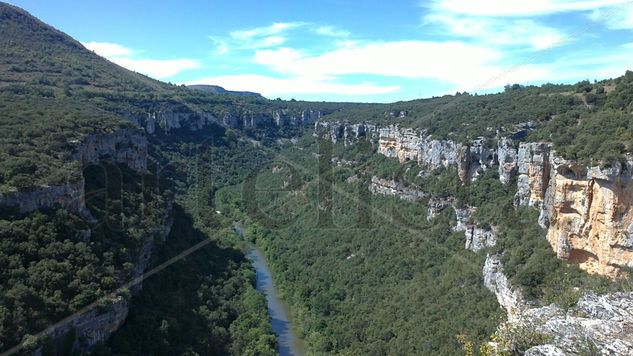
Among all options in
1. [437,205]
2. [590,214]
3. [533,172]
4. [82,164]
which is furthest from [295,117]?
[590,214]

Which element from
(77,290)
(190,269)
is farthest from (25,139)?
(190,269)

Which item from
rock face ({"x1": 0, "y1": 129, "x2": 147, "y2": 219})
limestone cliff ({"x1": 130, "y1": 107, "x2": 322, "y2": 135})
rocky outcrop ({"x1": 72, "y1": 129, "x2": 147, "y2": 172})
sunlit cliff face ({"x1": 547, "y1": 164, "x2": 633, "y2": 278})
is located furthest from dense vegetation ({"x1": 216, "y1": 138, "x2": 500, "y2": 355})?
limestone cliff ({"x1": 130, "y1": 107, "x2": 322, "y2": 135})

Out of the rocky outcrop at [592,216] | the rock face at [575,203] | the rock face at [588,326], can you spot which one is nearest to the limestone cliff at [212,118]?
the rock face at [575,203]

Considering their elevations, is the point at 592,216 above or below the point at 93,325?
above

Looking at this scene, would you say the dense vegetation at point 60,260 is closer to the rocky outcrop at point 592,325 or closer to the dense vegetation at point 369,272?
the dense vegetation at point 369,272

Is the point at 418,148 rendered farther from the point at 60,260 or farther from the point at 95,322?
the point at 95,322
